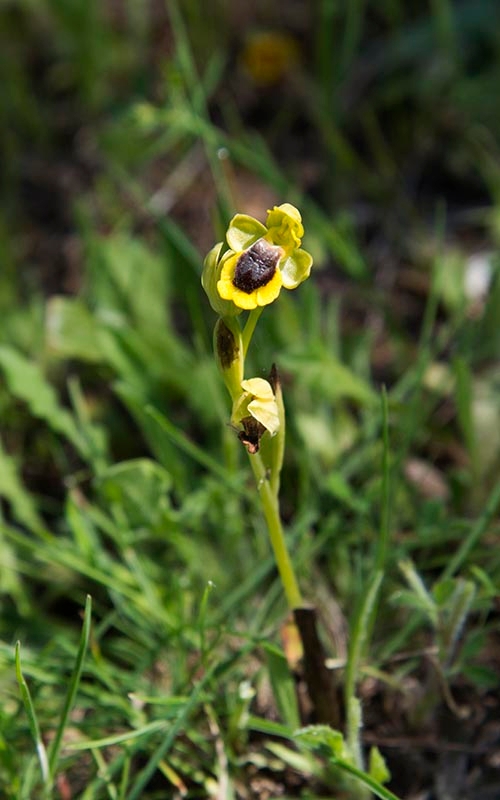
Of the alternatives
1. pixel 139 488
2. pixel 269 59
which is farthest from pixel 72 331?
pixel 269 59

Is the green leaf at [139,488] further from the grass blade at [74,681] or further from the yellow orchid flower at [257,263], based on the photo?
the yellow orchid flower at [257,263]

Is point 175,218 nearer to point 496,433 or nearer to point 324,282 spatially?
point 324,282

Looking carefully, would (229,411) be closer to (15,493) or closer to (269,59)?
(15,493)

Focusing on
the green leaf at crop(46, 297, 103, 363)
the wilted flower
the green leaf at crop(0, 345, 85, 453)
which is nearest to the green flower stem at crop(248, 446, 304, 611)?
the wilted flower

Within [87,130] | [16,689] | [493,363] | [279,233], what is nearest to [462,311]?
[493,363]

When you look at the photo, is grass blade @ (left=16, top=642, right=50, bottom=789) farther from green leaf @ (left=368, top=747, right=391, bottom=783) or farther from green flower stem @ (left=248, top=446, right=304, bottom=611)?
green leaf @ (left=368, top=747, right=391, bottom=783)

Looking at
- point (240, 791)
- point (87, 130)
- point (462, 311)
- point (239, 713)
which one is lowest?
point (240, 791)
